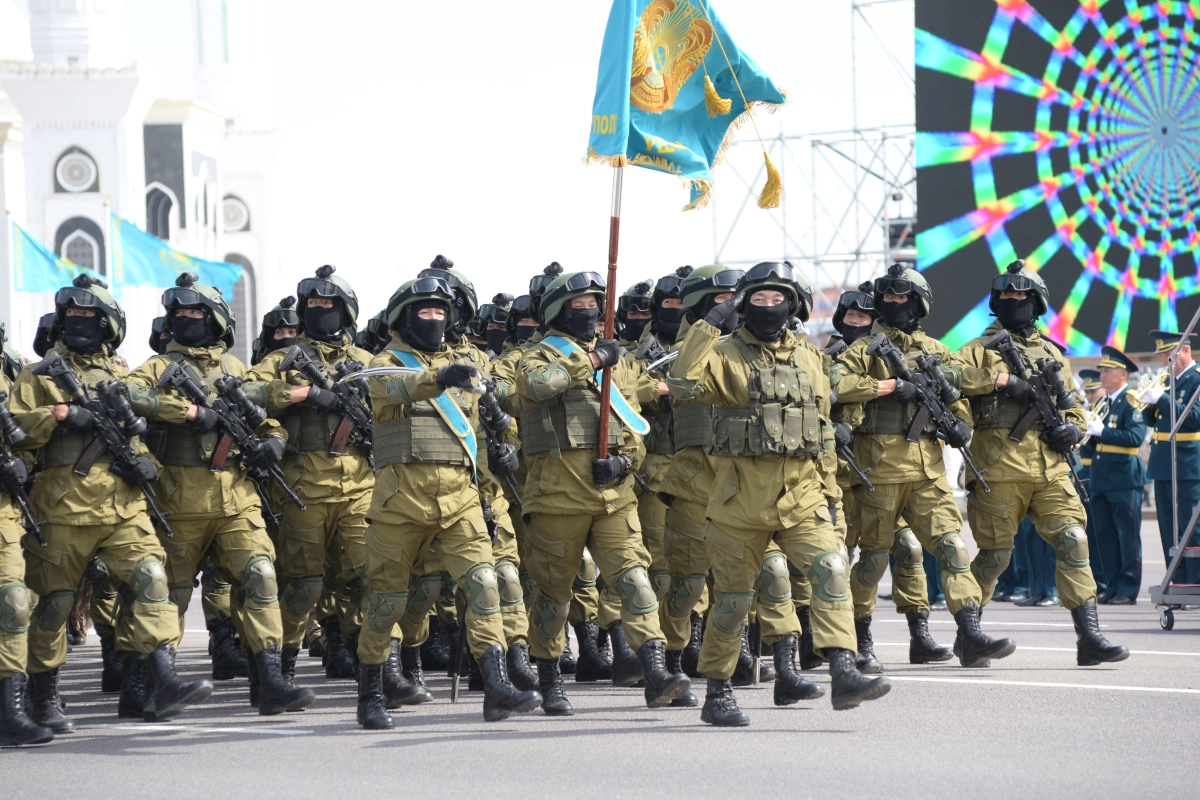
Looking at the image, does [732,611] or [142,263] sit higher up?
[142,263]

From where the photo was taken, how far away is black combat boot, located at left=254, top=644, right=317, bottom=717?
8.53 meters

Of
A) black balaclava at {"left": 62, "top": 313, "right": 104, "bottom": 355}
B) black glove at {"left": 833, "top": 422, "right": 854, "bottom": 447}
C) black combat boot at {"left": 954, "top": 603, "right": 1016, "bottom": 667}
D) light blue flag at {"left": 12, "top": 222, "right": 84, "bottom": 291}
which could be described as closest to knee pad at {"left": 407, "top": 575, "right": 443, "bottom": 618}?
black balaclava at {"left": 62, "top": 313, "right": 104, "bottom": 355}

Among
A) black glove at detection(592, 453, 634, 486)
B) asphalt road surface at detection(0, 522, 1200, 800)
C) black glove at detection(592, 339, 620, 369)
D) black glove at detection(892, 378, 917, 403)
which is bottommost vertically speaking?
asphalt road surface at detection(0, 522, 1200, 800)

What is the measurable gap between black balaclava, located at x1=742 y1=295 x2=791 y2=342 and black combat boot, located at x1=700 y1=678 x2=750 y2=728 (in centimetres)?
162

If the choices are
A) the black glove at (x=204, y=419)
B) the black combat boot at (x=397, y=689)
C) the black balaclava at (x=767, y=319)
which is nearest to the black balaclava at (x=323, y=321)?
the black glove at (x=204, y=419)

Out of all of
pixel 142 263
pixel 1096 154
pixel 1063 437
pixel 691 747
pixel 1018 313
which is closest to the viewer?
pixel 691 747

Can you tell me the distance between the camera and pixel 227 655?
10.5 meters

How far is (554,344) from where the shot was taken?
27.9ft

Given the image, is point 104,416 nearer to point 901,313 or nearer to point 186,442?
point 186,442

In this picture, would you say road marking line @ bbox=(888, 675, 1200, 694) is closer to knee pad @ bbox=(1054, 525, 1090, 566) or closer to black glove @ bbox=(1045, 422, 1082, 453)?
knee pad @ bbox=(1054, 525, 1090, 566)

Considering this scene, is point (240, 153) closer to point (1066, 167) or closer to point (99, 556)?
point (1066, 167)

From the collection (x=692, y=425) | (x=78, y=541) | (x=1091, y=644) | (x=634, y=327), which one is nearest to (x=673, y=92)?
(x=634, y=327)

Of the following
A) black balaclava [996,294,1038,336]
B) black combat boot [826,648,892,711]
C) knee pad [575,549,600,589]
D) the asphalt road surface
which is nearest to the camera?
the asphalt road surface

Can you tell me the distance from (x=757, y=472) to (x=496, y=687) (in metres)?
1.57
